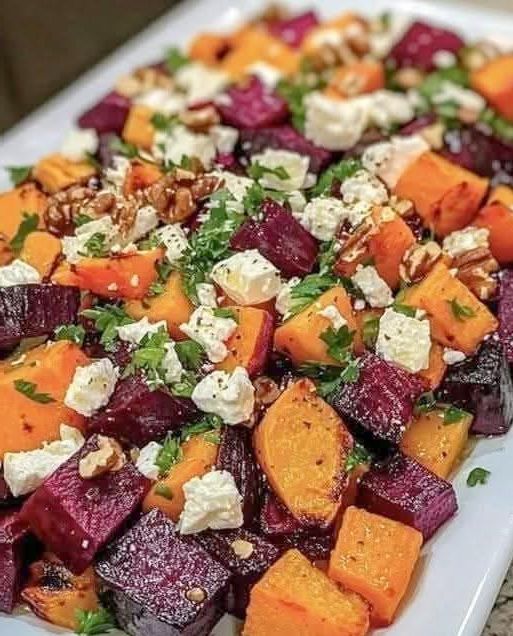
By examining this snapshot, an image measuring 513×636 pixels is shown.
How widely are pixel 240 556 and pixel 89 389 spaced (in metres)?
0.32

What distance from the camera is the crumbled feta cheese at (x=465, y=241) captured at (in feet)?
5.95

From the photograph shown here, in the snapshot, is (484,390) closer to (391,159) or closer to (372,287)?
(372,287)

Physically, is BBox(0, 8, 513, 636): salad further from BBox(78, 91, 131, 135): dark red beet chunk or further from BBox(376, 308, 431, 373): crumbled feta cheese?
BBox(78, 91, 131, 135): dark red beet chunk

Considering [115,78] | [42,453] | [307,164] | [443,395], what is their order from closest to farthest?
[42,453] < [443,395] < [307,164] < [115,78]

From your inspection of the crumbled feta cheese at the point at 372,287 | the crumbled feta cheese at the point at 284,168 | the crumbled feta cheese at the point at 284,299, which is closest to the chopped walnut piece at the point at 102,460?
the crumbled feta cheese at the point at 284,299

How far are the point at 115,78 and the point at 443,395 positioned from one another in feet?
4.23

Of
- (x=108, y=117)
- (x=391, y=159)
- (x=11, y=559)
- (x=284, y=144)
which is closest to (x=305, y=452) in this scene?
(x=11, y=559)

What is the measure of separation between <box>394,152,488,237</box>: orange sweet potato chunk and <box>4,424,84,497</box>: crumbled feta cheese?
749 millimetres

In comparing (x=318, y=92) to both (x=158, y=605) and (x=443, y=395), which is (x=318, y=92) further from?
(x=158, y=605)

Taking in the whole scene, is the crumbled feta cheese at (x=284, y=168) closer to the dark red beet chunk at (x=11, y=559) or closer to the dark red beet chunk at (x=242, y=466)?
the dark red beet chunk at (x=242, y=466)

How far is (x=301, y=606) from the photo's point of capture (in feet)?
4.48

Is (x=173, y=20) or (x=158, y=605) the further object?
(x=173, y=20)

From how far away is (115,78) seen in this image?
8.46ft

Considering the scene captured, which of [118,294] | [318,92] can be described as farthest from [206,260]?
[318,92]
